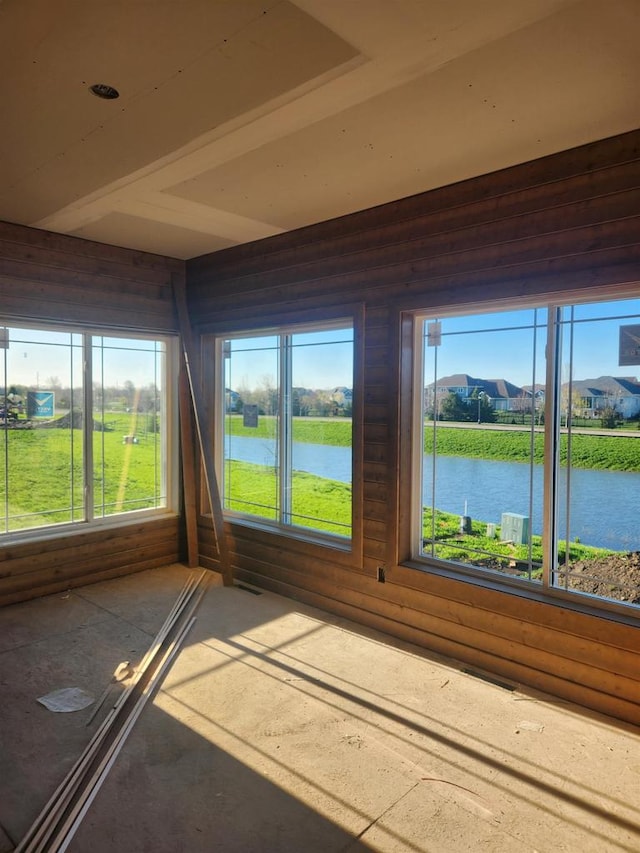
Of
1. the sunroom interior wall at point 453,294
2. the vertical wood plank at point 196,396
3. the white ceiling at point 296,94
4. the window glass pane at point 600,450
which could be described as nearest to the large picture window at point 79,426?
the vertical wood plank at point 196,396

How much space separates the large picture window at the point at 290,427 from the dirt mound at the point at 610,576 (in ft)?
5.40

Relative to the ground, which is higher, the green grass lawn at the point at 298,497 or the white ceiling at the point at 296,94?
the white ceiling at the point at 296,94

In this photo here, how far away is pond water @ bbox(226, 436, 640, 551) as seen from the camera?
120 inches

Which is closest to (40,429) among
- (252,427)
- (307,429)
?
(252,427)

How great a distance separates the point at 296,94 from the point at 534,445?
2229 mm

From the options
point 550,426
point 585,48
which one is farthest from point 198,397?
point 585,48

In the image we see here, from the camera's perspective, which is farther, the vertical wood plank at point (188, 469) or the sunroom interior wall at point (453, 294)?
the vertical wood plank at point (188, 469)

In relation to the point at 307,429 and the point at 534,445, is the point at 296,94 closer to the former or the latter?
the point at 534,445

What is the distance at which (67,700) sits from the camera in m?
2.98

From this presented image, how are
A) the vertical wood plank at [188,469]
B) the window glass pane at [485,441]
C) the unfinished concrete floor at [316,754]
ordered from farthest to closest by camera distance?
the vertical wood plank at [188,469]
the window glass pane at [485,441]
the unfinished concrete floor at [316,754]

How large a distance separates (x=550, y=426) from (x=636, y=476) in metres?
0.50

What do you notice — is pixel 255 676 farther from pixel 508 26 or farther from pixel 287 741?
pixel 508 26

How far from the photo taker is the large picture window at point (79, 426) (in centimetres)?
453

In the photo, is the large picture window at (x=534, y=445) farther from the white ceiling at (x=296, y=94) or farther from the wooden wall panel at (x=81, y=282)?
the wooden wall panel at (x=81, y=282)
